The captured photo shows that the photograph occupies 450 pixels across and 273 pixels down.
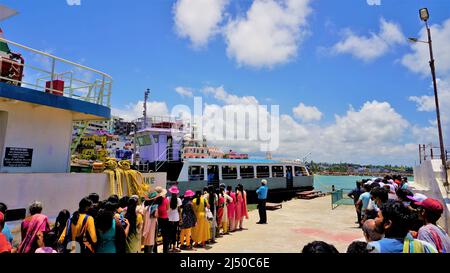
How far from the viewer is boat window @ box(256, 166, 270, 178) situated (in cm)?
2058

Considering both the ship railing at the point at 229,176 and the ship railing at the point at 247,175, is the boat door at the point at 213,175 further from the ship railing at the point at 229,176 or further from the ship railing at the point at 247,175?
the ship railing at the point at 247,175

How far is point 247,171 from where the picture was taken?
789 inches

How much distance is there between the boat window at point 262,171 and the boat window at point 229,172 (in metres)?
2.16

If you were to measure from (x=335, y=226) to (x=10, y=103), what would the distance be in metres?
10.5

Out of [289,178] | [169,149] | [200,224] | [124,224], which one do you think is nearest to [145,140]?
[169,149]

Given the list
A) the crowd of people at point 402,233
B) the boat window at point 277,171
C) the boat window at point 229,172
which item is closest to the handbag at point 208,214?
the crowd of people at point 402,233

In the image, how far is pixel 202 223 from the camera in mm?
7254

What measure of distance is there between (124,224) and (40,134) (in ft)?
16.5

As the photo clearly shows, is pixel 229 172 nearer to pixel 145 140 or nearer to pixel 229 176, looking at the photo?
pixel 229 176

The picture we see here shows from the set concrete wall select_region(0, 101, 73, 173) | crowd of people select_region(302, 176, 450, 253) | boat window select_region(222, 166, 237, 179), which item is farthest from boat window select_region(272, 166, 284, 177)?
crowd of people select_region(302, 176, 450, 253)

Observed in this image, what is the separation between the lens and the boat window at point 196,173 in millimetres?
17047
